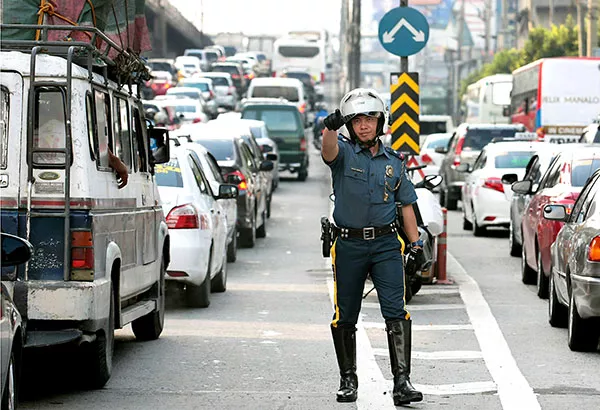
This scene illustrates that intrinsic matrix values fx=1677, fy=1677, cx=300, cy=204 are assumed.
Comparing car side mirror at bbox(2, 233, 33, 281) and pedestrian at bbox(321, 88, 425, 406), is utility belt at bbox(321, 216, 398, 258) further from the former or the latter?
car side mirror at bbox(2, 233, 33, 281)

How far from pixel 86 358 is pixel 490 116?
52.4 meters

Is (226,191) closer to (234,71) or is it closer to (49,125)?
(49,125)

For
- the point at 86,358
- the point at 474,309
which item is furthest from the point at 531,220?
the point at 86,358

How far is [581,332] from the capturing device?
12297 mm

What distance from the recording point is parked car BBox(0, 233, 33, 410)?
760 cm

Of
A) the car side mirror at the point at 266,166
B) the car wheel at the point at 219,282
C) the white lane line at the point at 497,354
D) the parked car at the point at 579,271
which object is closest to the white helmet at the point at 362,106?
the white lane line at the point at 497,354

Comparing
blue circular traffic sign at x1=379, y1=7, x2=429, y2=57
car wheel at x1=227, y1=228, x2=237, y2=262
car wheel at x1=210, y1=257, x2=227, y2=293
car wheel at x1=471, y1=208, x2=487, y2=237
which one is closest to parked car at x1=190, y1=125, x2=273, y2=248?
car wheel at x1=227, y1=228, x2=237, y2=262

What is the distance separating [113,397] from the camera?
33.5 ft

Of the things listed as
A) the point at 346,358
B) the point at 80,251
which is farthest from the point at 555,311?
the point at 80,251

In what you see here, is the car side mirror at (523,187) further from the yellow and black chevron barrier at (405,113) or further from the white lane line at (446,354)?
the white lane line at (446,354)

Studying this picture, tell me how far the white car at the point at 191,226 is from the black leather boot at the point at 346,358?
16.4ft

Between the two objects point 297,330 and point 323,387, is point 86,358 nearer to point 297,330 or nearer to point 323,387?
point 323,387

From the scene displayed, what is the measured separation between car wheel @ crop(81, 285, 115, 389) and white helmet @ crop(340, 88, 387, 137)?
1887mm

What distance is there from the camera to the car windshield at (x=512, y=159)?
84.6ft
